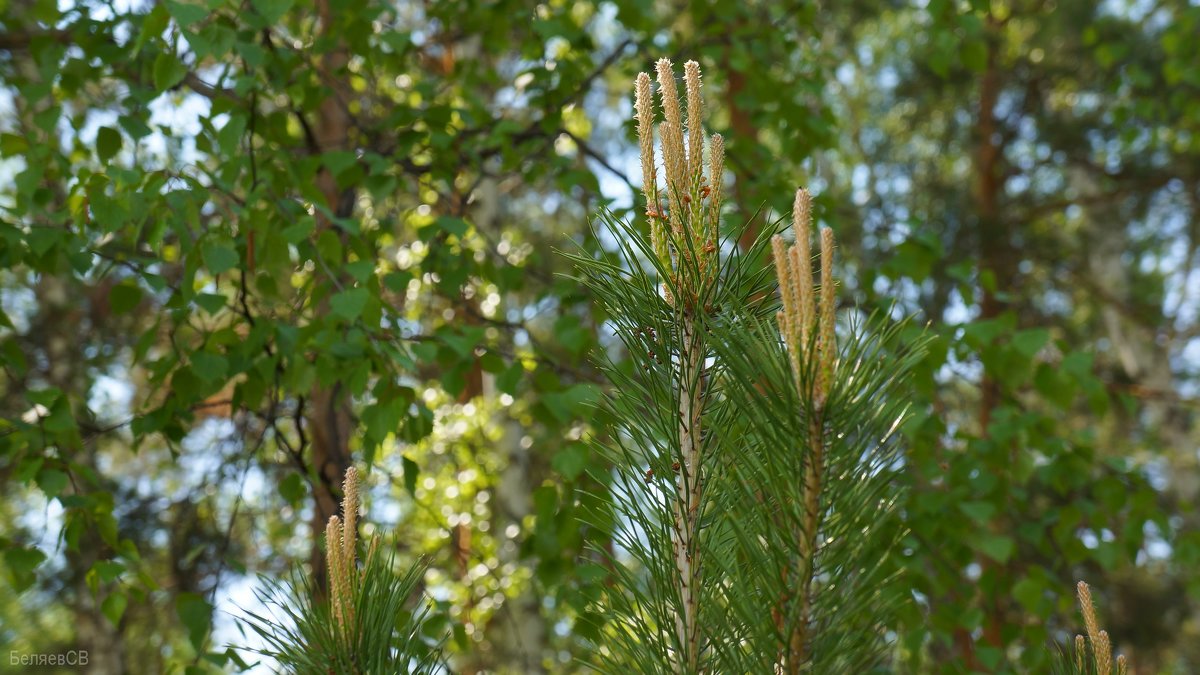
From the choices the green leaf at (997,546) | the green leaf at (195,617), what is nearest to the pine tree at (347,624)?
the green leaf at (195,617)

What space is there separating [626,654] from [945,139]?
949 centimetres

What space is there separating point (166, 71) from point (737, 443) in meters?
1.69

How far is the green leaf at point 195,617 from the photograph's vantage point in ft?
7.16

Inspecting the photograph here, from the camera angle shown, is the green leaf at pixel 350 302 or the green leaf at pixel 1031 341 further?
the green leaf at pixel 1031 341

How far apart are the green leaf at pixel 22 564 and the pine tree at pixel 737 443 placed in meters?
1.63

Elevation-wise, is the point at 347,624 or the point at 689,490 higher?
the point at 689,490

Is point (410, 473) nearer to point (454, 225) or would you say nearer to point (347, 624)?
point (454, 225)

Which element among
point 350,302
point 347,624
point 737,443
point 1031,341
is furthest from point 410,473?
point 1031,341

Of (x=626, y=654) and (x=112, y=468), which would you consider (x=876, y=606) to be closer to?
(x=626, y=654)

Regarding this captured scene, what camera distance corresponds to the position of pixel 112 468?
11.5m

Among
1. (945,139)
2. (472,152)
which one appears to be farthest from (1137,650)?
(472,152)

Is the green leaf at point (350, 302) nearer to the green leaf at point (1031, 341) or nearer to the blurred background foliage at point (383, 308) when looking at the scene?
the blurred background foliage at point (383, 308)

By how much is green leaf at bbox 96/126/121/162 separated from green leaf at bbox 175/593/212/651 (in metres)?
1.08

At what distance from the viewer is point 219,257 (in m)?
2.07
